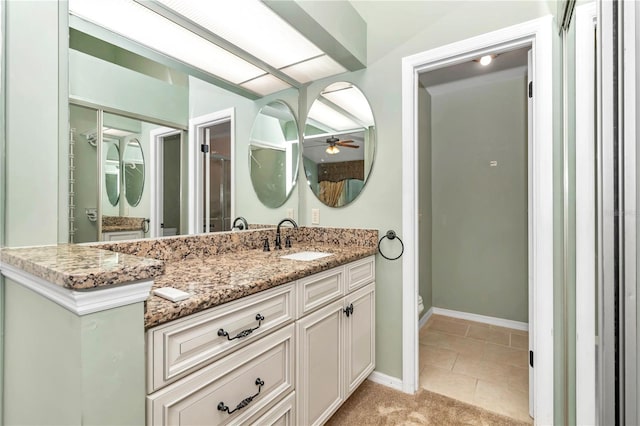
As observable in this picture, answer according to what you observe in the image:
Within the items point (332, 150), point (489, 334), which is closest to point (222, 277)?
point (332, 150)

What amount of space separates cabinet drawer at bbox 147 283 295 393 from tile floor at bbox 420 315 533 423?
1471 mm

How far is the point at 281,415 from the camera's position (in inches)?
46.7

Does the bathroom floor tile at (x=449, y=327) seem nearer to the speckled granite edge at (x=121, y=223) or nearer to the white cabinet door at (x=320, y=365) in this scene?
the white cabinet door at (x=320, y=365)

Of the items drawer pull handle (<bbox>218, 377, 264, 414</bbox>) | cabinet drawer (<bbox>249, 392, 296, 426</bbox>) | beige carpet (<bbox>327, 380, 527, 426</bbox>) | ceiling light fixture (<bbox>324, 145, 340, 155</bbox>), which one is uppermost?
ceiling light fixture (<bbox>324, 145, 340, 155</bbox>)

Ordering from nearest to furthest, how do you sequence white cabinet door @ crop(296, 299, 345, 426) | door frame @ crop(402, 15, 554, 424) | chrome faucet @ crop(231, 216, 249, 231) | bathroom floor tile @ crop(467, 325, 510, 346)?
1. white cabinet door @ crop(296, 299, 345, 426)
2. door frame @ crop(402, 15, 554, 424)
3. chrome faucet @ crop(231, 216, 249, 231)
4. bathroom floor tile @ crop(467, 325, 510, 346)

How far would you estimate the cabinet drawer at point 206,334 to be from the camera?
760 mm

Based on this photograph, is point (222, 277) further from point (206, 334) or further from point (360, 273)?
point (360, 273)

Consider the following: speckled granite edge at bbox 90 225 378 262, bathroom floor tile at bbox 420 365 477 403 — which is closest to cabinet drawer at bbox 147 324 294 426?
speckled granite edge at bbox 90 225 378 262

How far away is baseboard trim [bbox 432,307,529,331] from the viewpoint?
300 cm

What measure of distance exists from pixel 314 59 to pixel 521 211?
8.30 ft

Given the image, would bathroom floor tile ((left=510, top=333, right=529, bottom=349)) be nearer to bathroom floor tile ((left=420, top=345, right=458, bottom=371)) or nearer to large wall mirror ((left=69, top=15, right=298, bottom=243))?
bathroom floor tile ((left=420, top=345, right=458, bottom=371))

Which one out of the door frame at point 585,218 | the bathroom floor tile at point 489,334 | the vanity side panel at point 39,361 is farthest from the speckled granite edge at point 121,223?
the bathroom floor tile at point 489,334

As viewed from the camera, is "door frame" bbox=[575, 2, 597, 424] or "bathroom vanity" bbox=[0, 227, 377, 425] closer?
"bathroom vanity" bbox=[0, 227, 377, 425]

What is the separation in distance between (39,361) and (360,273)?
56.4 inches
